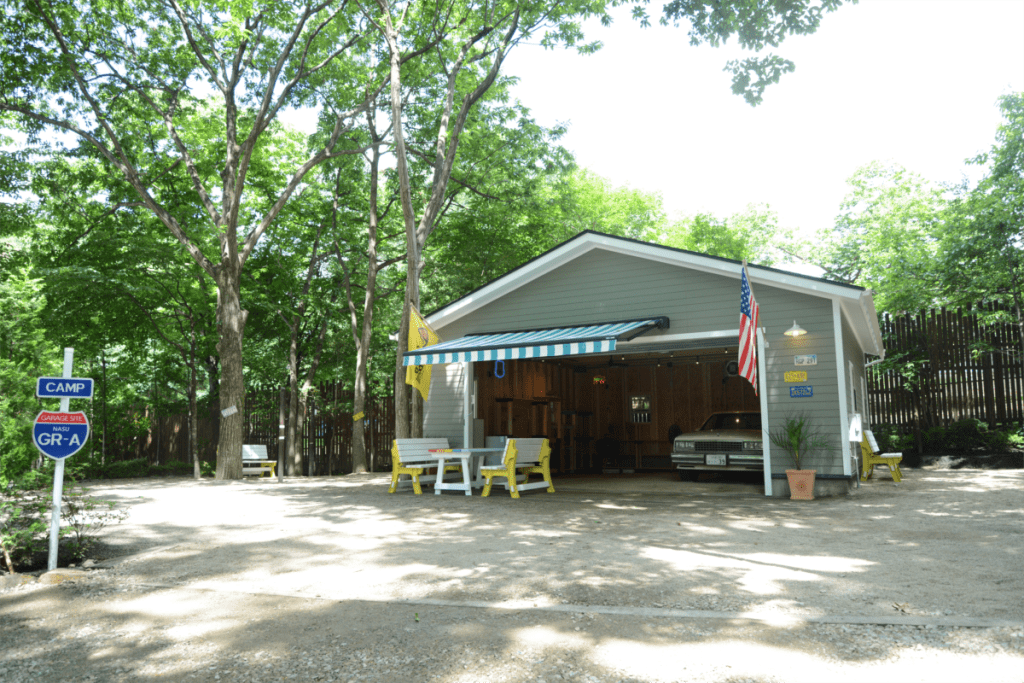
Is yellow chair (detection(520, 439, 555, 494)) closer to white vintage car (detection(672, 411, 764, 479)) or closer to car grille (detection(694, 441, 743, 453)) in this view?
white vintage car (detection(672, 411, 764, 479))

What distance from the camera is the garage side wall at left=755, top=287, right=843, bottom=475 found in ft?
33.9

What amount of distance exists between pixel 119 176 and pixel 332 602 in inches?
608

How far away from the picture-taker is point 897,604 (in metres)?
4.38

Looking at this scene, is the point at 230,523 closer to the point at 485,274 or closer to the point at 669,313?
the point at 669,313

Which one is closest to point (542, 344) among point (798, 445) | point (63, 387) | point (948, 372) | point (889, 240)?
point (798, 445)

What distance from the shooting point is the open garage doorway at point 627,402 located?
17109 millimetres

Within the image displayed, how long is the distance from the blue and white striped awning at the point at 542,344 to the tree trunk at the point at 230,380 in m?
5.53

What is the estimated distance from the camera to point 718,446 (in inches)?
498

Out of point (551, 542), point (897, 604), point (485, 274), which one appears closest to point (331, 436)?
point (485, 274)

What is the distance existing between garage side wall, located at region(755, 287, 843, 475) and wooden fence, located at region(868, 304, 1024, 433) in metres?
8.47

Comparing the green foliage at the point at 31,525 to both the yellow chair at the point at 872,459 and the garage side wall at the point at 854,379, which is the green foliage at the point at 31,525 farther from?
the yellow chair at the point at 872,459

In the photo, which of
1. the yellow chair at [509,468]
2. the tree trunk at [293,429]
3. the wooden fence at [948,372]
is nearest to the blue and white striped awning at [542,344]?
the yellow chair at [509,468]

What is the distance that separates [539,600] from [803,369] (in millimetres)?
7335

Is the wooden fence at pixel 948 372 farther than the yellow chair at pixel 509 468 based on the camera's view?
Yes
